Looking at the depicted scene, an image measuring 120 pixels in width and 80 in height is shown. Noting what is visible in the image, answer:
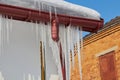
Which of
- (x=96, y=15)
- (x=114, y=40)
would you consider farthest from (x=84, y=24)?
(x=114, y=40)

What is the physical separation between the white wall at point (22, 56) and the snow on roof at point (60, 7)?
0.33m

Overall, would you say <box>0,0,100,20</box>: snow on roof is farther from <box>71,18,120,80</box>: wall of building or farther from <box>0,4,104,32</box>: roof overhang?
<box>71,18,120,80</box>: wall of building

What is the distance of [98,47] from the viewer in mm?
12094

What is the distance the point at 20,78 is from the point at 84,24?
3.98 feet

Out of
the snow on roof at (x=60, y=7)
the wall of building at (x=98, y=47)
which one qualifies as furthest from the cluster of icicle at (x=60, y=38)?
the wall of building at (x=98, y=47)

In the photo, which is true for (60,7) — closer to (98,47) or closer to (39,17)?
(39,17)

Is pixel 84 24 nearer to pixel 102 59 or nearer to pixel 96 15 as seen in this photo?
pixel 96 15

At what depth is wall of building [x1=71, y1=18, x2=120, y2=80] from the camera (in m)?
11.1

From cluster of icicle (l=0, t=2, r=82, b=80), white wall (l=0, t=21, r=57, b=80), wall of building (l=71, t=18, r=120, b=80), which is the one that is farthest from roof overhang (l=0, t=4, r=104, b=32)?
wall of building (l=71, t=18, r=120, b=80)

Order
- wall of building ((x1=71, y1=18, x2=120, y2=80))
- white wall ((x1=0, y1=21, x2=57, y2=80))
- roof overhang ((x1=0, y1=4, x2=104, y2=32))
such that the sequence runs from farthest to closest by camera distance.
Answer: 1. wall of building ((x1=71, y1=18, x2=120, y2=80))
2. white wall ((x1=0, y1=21, x2=57, y2=80))
3. roof overhang ((x1=0, y1=4, x2=104, y2=32))

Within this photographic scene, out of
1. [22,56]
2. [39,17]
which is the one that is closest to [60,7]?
[39,17]

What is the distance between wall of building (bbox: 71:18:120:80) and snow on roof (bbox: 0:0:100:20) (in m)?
6.28

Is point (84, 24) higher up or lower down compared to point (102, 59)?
higher up

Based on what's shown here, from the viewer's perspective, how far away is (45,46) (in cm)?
454
